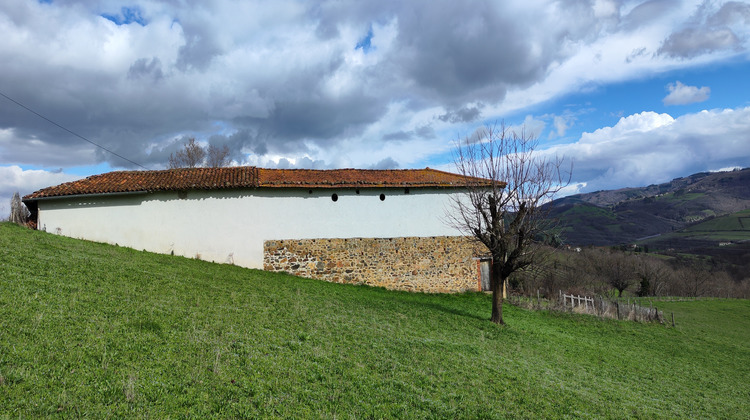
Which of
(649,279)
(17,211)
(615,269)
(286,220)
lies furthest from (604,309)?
(615,269)

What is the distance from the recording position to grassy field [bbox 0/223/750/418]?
4.75 metres

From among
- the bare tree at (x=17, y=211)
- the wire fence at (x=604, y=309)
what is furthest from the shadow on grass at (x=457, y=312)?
the bare tree at (x=17, y=211)

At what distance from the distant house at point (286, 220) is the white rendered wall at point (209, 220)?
46 millimetres

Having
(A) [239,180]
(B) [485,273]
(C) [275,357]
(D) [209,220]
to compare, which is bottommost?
(B) [485,273]

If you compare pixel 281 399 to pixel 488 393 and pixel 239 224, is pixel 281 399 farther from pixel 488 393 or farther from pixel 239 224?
pixel 239 224

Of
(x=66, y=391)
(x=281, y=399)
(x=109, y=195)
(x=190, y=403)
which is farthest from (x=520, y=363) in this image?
(x=109, y=195)

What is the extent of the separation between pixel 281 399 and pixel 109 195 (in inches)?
677

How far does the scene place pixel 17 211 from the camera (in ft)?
57.9

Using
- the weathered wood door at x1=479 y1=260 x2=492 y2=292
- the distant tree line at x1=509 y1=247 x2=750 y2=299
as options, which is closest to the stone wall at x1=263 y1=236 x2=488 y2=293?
the weathered wood door at x1=479 y1=260 x2=492 y2=292

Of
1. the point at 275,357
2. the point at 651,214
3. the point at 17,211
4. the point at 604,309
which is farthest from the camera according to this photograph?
the point at 651,214

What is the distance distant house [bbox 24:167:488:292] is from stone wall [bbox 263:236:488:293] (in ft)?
0.16

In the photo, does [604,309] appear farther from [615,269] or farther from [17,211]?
[615,269]

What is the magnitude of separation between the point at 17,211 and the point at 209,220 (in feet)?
27.8

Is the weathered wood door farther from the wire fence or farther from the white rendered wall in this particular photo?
the white rendered wall
